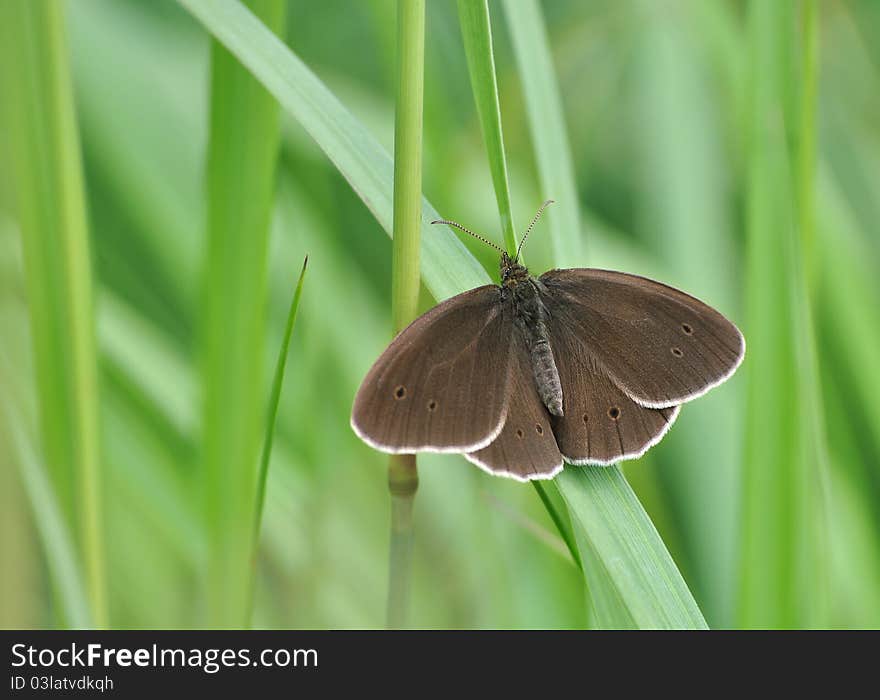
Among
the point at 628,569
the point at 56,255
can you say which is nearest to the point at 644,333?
the point at 628,569

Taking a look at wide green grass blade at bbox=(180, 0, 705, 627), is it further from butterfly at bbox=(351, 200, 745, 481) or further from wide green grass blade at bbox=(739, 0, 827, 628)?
wide green grass blade at bbox=(739, 0, 827, 628)

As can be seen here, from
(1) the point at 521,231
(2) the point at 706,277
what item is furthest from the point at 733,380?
(1) the point at 521,231

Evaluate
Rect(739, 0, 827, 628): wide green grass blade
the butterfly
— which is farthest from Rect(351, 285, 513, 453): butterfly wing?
Rect(739, 0, 827, 628): wide green grass blade

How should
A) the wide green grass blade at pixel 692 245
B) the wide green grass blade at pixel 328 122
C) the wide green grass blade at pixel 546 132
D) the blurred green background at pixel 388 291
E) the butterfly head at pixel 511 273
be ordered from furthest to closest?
the wide green grass blade at pixel 692 245
the blurred green background at pixel 388 291
the butterfly head at pixel 511 273
the wide green grass blade at pixel 546 132
the wide green grass blade at pixel 328 122

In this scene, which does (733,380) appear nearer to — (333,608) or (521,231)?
(521,231)

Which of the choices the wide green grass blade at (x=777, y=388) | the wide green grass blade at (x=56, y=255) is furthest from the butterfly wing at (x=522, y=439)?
the wide green grass blade at (x=56, y=255)

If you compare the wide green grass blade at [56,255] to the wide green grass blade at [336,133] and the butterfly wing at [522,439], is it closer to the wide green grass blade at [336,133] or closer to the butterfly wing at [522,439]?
the wide green grass blade at [336,133]

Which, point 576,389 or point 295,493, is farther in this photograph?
point 295,493
